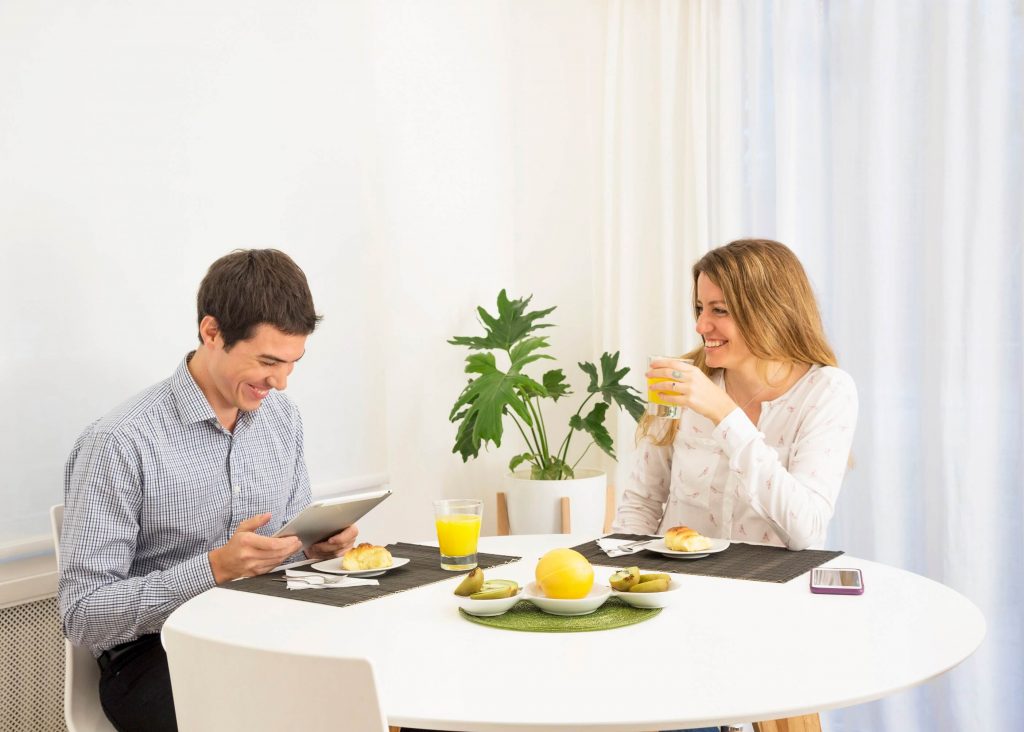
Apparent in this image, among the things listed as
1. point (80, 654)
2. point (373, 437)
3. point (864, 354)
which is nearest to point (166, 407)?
point (80, 654)

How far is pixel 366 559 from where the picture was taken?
1740mm

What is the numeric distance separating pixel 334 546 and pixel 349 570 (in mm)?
228

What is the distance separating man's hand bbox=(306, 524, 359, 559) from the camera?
195 cm

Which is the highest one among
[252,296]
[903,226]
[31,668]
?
[903,226]

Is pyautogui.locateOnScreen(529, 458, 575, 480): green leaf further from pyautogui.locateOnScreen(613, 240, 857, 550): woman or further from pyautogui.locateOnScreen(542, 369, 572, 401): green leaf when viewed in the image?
pyautogui.locateOnScreen(613, 240, 857, 550): woman

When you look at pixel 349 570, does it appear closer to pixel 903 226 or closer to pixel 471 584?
pixel 471 584

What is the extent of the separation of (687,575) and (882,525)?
154 cm

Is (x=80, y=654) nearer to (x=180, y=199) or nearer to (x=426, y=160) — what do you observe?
(x=180, y=199)

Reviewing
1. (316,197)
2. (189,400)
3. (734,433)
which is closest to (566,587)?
(734,433)

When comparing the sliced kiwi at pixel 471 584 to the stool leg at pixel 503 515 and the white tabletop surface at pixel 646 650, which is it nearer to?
the white tabletop surface at pixel 646 650

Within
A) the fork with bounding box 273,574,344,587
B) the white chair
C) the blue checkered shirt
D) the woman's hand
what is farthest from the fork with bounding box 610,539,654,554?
the white chair

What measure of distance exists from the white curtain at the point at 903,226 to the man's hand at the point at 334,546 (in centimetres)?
174

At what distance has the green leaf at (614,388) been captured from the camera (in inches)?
130

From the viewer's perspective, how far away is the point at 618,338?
12.2 ft
